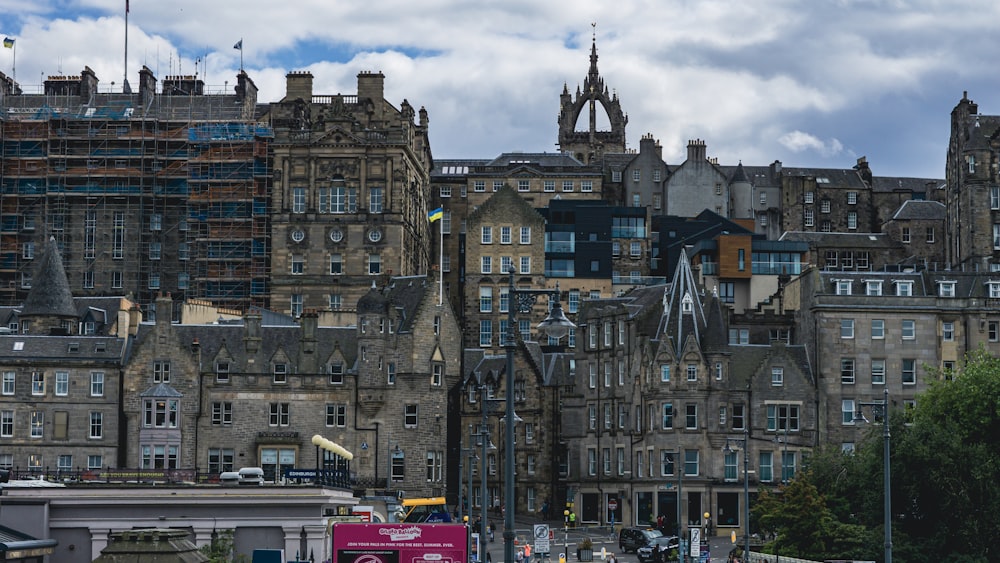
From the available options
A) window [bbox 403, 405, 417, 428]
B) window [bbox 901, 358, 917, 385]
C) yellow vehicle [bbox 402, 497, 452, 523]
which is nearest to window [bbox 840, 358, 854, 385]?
window [bbox 901, 358, 917, 385]

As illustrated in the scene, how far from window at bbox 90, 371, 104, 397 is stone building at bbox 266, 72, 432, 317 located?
27.1 m

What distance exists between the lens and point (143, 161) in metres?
159

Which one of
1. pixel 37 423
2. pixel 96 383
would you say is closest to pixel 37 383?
pixel 37 423

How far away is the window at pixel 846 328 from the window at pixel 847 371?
1.67 metres

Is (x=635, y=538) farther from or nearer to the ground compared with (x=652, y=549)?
farther from the ground

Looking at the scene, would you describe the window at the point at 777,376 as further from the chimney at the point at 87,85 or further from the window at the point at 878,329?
the chimney at the point at 87,85

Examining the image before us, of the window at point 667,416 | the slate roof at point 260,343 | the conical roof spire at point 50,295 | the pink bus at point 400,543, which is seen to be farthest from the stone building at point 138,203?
the pink bus at point 400,543

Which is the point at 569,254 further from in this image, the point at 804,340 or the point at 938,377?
the point at 938,377

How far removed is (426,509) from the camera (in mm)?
121000

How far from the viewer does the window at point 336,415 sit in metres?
131

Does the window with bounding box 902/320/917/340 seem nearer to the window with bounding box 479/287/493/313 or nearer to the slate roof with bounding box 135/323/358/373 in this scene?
the slate roof with bounding box 135/323/358/373

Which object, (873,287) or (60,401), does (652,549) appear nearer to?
(873,287)

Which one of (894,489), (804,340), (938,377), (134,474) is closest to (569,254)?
(804,340)

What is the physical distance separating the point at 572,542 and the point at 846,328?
92.1 ft
